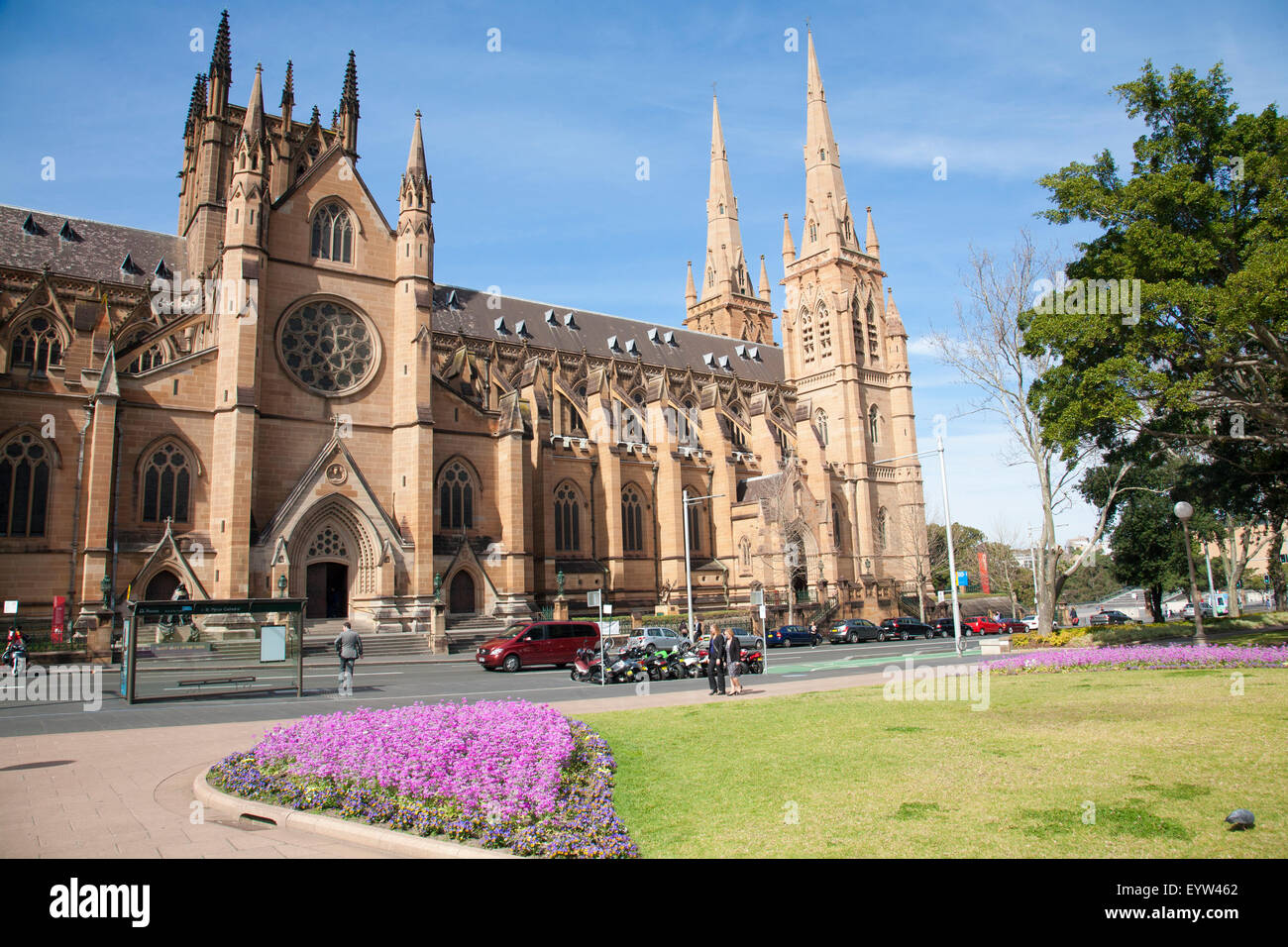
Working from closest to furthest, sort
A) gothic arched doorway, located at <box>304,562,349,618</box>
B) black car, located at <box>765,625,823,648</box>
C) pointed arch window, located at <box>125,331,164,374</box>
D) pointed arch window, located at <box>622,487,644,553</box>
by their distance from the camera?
gothic arched doorway, located at <box>304,562,349,618</box> < pointed arch window, located at <box>125,331,164,374</box> < black car, located at <box>765,625,823,648</box> < pointed arch window, located at <box>622,487,644,553</box>

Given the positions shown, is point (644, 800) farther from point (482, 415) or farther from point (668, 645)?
point (482, 415)

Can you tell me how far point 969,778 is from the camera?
8289mm

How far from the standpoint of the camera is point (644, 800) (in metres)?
8.15

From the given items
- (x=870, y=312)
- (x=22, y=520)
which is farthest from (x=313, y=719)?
(x=870, y=312)

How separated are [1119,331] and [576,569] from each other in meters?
31.6

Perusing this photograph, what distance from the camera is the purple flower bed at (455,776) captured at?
6918 millimetres

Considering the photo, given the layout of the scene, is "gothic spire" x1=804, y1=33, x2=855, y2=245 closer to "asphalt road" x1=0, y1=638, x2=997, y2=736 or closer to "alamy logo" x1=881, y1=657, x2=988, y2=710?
"asphalt road" x1=0, y1=638, x2=997, y2=736

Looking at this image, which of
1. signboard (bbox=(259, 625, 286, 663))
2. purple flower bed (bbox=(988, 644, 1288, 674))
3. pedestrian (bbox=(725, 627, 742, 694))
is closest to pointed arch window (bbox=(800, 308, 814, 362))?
purple flower bed (bbox=(988, 644, 1288, 674))

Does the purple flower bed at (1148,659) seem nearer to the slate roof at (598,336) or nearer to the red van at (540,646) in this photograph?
the red van at (540,646)

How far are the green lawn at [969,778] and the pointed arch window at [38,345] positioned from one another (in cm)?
3496

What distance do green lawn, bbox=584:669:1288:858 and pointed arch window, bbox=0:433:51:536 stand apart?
29787 mm

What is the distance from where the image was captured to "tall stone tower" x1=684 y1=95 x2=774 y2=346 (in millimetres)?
78812

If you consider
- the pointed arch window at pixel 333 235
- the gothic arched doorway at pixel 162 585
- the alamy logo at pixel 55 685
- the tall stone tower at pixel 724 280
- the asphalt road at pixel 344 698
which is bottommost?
the asphalt road at pixel 344 698
